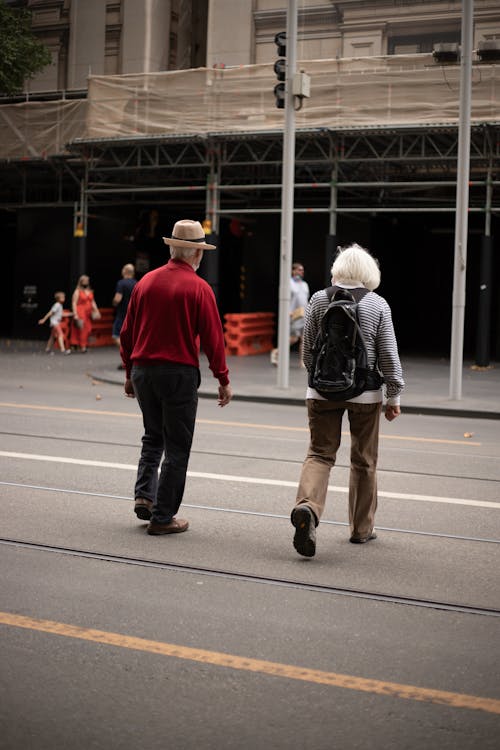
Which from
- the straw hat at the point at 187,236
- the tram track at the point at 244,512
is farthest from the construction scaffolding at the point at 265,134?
the straw hat at the point at 187,236

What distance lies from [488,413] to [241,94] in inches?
499

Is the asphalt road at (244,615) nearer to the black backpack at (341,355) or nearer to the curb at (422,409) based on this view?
the black backpack at (341,355)

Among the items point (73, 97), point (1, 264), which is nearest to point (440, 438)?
point (73, 97)

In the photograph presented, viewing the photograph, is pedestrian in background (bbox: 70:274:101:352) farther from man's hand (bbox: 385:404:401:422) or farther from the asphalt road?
man's hand (bbox: 385:404:401:422)

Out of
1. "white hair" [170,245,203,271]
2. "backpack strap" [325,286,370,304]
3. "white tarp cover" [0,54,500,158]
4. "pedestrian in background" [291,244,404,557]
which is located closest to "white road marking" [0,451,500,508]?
"pedestrian in background" [291,244,404,557]

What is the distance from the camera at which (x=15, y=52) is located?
26312mm

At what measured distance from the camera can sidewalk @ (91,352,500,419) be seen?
48.0 feet

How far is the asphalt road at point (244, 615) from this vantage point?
3695 millimetres

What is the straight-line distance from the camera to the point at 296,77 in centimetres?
1606

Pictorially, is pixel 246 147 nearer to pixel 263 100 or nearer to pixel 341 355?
pixel 263 100

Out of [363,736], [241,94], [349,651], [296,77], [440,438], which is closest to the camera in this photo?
[363,736]

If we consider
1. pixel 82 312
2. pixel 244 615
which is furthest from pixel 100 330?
pixel 244 615

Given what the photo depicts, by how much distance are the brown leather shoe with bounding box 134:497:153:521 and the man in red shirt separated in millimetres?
111

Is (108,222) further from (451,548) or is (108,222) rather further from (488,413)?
(451,548)
